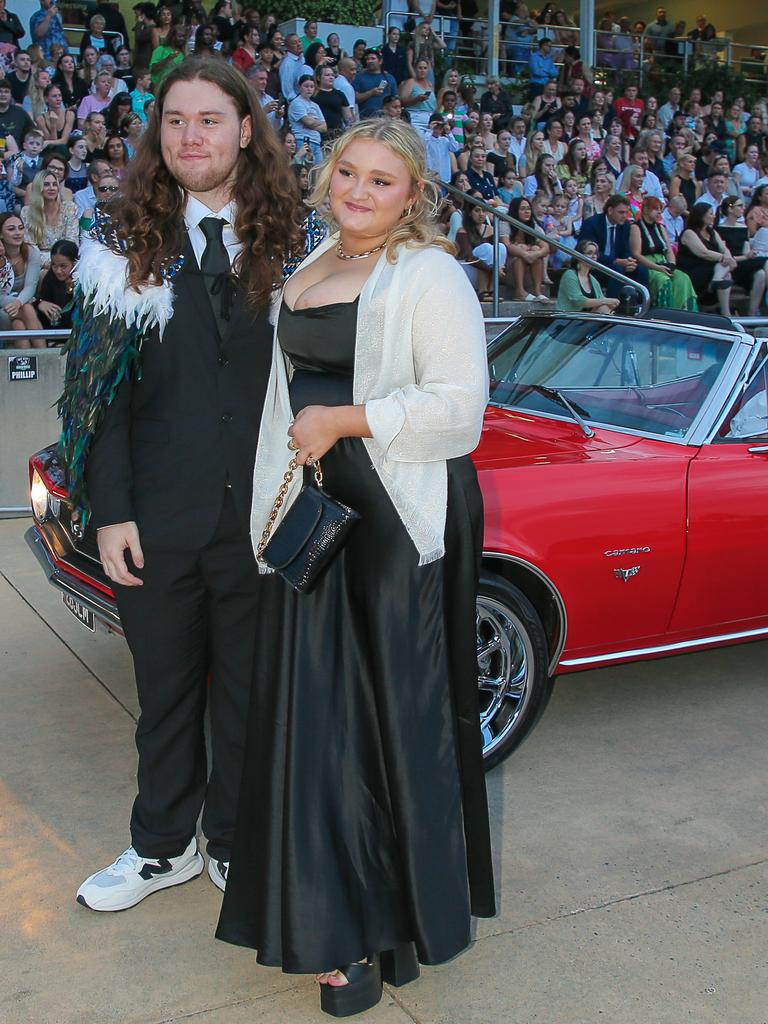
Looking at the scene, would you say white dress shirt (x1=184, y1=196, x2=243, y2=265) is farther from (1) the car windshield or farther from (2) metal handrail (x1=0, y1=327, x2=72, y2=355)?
(2) metal handrail (x1=0, y1=327, x2=72, y2=355)

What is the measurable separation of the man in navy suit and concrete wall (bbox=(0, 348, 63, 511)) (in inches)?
219

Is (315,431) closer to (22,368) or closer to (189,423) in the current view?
(189,423)

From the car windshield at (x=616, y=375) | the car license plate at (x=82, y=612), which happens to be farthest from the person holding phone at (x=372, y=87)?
the car license plate at (x=82, y=612)

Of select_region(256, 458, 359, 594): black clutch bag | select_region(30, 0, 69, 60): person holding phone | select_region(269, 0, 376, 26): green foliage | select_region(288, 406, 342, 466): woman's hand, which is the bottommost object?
select_region(256, 458, 359, 594): black clutch bag

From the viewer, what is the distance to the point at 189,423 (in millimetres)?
2879

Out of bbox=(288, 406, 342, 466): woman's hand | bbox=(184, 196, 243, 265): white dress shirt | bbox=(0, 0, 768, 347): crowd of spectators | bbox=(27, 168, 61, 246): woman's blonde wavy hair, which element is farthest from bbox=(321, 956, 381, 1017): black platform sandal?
bbox=(27, 168, 61, 246): woman's blonde wavy hair

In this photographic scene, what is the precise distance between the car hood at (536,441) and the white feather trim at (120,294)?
1513 millimetres

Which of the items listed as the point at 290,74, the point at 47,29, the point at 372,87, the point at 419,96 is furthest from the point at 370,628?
the point at 419,96

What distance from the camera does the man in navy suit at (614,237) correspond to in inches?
444

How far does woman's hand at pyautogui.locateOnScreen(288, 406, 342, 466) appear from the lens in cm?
246

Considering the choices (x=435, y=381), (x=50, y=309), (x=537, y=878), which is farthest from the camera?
(x=50, y=309)

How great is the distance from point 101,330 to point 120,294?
0.34 ft

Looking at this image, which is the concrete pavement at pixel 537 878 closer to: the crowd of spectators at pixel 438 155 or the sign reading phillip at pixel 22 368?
the sign reading phillip at pixel 22 368

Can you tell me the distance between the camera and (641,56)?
21703mm
